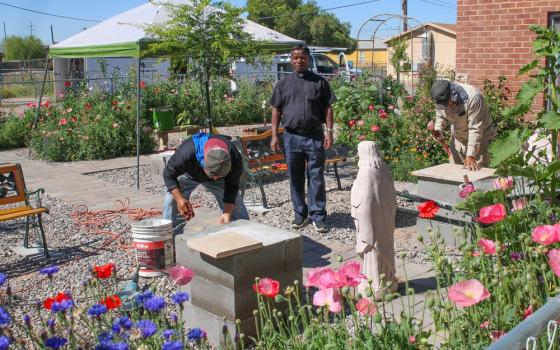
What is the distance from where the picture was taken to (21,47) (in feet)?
208

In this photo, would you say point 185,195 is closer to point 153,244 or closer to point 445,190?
point 153,244

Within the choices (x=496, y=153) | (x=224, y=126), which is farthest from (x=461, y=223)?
(x=224, y=126)

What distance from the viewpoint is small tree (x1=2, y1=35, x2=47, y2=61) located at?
62750mm

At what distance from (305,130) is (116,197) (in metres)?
3.57

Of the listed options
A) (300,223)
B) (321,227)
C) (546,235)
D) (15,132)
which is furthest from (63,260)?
(15,132)

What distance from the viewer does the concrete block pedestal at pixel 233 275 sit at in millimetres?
4008

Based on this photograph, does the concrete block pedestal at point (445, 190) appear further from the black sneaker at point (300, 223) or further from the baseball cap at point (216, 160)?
the baseball cap at point (216, 160)

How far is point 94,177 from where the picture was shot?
10.7 metres

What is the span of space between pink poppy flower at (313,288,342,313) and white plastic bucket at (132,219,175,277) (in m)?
3.01

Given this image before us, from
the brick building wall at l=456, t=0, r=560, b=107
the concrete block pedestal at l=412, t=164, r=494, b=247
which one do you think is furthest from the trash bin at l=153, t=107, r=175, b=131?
the concrete block pedestal at l=412, t=164, r=494, b=247

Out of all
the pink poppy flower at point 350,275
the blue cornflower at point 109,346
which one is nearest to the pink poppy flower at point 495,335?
the pink poppy flower at point 350,275

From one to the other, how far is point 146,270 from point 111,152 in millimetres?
7833

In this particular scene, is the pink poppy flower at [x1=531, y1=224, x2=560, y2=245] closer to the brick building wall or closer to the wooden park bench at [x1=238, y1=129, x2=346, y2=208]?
the wooden park bench at [x1=238, y1=129, x2=346, y2=208]

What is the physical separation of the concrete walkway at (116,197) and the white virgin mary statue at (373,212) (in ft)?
0.73
